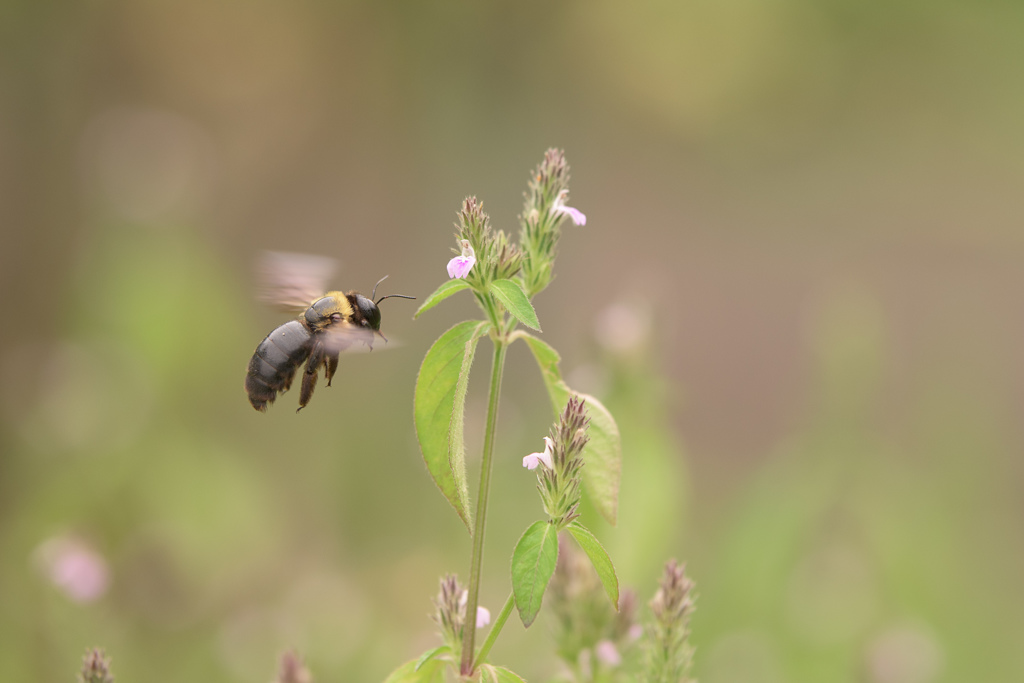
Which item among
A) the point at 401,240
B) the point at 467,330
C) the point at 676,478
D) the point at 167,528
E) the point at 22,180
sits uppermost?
the point at 401,240

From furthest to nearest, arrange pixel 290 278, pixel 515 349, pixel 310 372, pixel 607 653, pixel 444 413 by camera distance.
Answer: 1. pixel 515 349
2. pixel 290 278
3. pixel 310 372
4. pixel 607 653
5. pixel 444 413

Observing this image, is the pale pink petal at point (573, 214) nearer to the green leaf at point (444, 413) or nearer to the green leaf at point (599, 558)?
the green leaf at point (444, 413)

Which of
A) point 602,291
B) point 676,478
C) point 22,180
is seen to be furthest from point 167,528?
point 602,291

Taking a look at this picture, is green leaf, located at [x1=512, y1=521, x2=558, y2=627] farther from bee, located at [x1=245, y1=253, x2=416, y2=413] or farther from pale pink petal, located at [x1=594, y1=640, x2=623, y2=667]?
bee, located at [x1=245, y1=253, x2=416, y2=413]

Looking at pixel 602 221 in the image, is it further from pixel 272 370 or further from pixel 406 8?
pixel 272 370

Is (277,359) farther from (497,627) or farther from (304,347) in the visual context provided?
(497,627)

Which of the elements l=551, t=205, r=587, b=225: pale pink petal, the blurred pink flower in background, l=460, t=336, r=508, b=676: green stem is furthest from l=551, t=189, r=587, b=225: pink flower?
the blurred pink flower in background

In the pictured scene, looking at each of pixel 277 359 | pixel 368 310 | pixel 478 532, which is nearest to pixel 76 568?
pixel 277 359
